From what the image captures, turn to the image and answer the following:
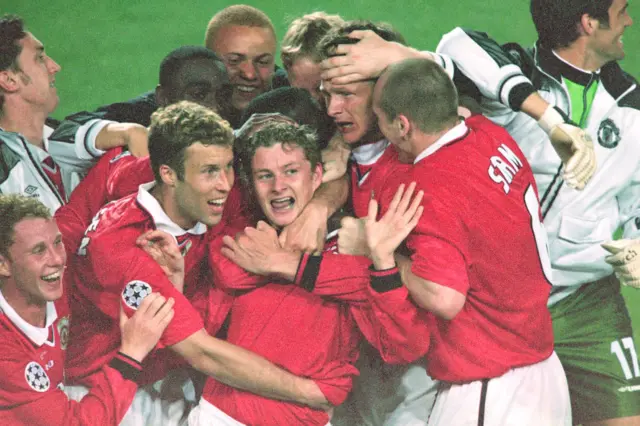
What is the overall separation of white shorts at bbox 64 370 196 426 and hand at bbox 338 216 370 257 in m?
0.78

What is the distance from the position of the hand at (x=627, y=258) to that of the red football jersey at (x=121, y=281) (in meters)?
1.42

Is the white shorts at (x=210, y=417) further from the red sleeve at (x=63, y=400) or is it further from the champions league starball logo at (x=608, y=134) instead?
the champions league starball logo at (x=608, y=134)

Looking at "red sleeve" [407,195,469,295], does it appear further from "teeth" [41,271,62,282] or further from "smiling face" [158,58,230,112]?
"teeth" [41,271,62,282]

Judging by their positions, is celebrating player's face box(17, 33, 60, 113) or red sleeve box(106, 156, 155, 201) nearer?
red sleeve box(106, 156, 155, 201)

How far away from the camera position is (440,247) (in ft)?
8.48

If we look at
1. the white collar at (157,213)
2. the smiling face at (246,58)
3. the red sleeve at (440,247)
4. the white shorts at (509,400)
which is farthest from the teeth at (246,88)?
the white shorts at (509,400)

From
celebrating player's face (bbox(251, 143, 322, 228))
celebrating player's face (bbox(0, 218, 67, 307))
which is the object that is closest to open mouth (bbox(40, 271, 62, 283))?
celebrating player's face (bbox(0, 218, 67, 307))

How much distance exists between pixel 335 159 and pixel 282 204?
0.97ft

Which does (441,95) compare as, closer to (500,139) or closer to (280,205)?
(500,139)

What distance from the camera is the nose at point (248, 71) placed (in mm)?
3561

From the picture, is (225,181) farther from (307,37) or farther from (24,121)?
(24,121)

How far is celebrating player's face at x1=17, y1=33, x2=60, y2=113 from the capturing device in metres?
3.16

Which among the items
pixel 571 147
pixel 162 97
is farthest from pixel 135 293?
pixel 571 147

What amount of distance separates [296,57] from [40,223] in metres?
1.10
